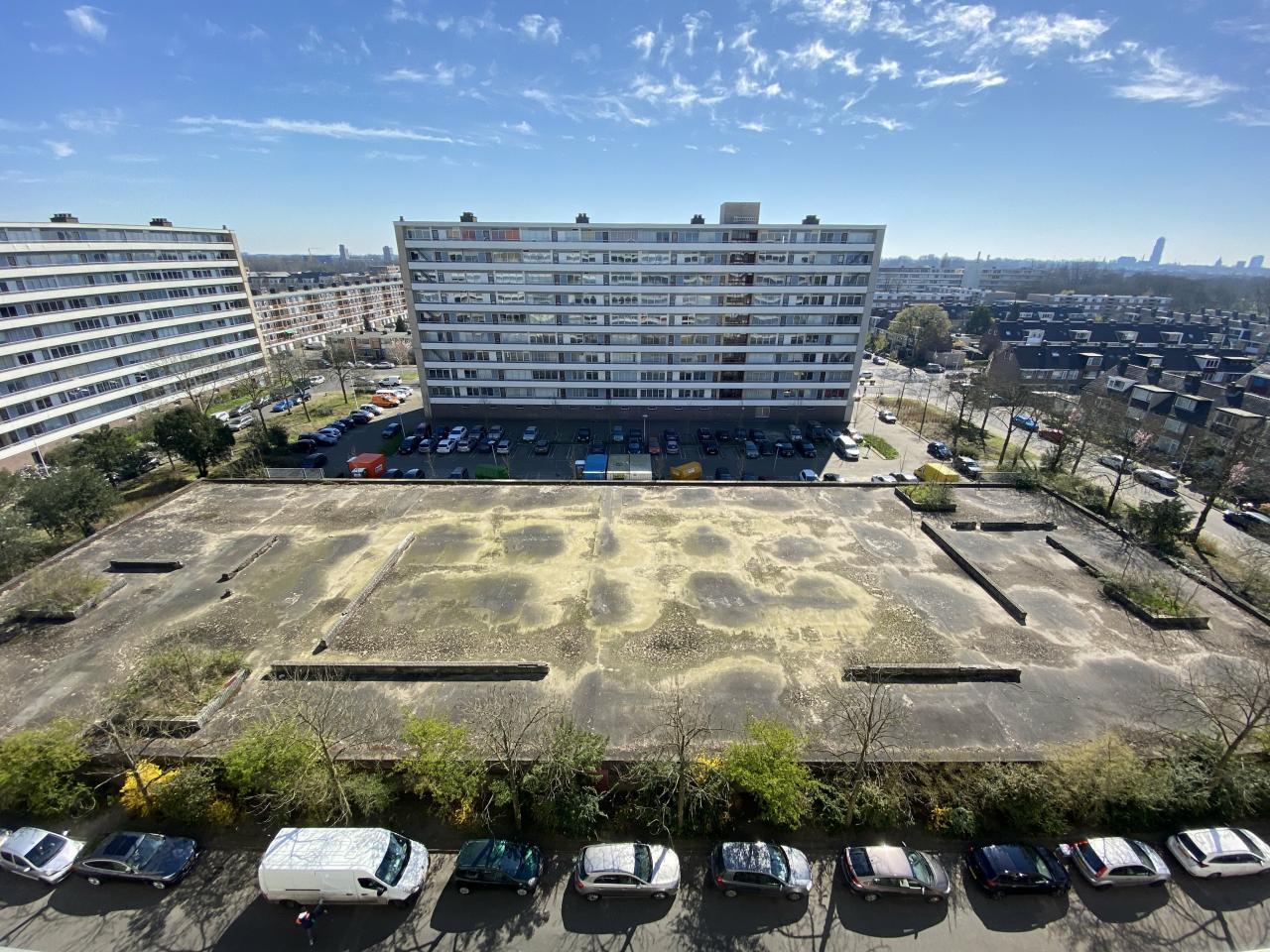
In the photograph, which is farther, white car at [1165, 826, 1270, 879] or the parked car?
the parked car

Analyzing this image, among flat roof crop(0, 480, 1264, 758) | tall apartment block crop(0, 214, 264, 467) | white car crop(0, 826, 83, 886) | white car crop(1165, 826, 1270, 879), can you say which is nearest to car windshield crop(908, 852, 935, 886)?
flat roof crop(0, 480, 1264, 758)

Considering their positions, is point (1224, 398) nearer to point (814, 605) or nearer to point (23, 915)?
point (814, 605)

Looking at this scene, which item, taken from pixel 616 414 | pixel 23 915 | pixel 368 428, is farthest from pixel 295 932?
pixel 368 428

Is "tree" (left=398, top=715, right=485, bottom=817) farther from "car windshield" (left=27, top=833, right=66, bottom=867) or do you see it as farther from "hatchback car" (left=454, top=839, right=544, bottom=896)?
"car windshield" (left=27, top=833, right=66, bottom=867)

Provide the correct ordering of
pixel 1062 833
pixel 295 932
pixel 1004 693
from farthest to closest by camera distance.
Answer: pixel 1004 693 → pixel 1062 833 → pixel 295 932

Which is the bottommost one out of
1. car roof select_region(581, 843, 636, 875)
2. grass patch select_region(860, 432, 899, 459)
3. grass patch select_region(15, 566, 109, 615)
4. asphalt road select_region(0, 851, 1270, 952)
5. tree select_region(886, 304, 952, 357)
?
asphalt road select_region(0, 851, 1270, 952)

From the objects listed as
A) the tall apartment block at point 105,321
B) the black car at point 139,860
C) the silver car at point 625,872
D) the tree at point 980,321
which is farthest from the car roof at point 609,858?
the tree at point 980,321
